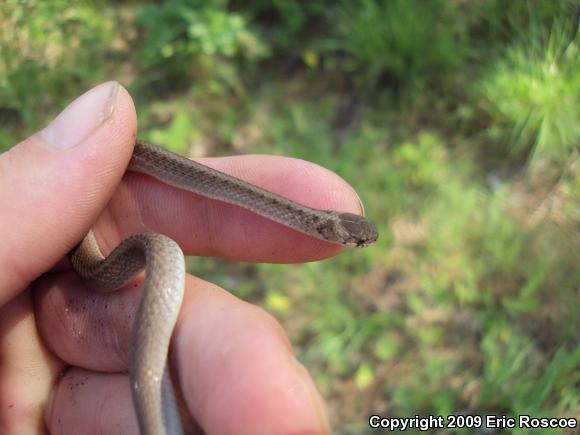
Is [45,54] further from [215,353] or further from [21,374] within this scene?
[215,353]

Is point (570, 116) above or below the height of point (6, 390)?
above

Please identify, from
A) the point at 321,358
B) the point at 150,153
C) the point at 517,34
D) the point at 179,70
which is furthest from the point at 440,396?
the point at 179,70

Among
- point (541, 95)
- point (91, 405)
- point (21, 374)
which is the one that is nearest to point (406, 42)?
point (541, 95)

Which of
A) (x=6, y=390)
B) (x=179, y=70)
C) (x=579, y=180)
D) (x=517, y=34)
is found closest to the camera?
(x=6, y=390)

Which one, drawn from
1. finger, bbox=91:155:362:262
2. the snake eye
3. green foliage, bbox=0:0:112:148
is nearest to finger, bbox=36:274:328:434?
finger, bbox=91:155:362:262

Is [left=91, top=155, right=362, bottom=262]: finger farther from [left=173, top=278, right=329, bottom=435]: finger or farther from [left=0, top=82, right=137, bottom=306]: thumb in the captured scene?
[left=173, top=278, right=329, bottom=435]: finger

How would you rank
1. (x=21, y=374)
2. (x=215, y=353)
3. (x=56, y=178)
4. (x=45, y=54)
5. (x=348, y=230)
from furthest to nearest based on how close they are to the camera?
(x=45, y=54), (x=348, y=230), (x=21, y=374), (x=56, y=178), (x=215, y=353)

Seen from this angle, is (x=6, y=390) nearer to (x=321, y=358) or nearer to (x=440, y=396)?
(x=321, y=358)
